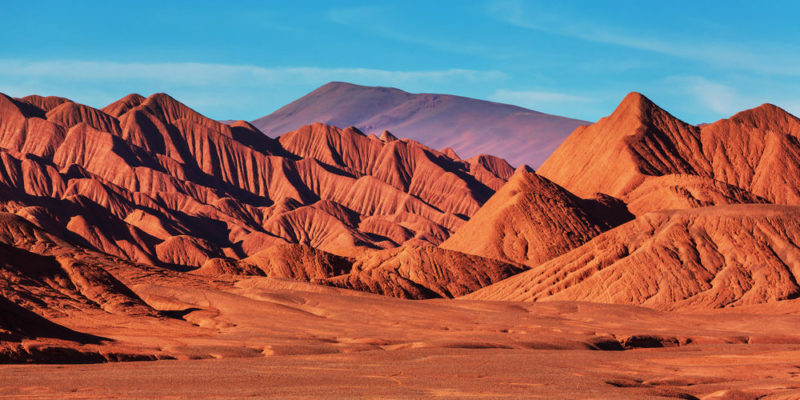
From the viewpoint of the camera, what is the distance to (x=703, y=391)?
158ft

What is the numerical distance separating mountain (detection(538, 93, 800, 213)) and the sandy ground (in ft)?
207

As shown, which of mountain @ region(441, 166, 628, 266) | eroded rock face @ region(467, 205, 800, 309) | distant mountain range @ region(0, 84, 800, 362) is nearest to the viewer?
distant mountain range @ region(0, 84, 800, 362)

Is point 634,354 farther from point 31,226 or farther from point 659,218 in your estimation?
point 31,226

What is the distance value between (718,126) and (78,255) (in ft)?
366

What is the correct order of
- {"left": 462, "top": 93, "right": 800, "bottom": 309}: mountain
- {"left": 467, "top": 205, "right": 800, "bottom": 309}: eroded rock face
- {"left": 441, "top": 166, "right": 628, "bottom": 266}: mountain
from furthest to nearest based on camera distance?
{"left": 441, "top": 166, "right": 628, "bottom": 266}: mountain, {"left": 462, "top": 93, "right": 800, "bottom": 309}: mountain, {"left": 467, "top": 205, "right": 800, "bottom": 309}: eroded rock face

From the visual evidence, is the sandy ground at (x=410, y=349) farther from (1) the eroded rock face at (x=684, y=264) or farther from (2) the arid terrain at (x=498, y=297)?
(1) the eroded rock face at (x=684, y=264)

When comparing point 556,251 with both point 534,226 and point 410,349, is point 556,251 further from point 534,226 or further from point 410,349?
point 410,349

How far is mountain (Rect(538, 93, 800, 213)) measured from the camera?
157 meters

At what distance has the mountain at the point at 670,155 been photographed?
157m

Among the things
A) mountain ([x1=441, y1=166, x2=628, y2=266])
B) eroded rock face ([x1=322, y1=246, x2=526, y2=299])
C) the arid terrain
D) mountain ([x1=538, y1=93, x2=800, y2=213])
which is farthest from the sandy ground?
mountain ([x1=538, y1=93, x2=800, y2=213])

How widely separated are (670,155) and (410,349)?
367 feet

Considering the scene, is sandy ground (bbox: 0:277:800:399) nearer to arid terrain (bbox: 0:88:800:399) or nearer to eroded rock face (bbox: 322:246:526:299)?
arid terrain (bbox: 0:88:800:399)

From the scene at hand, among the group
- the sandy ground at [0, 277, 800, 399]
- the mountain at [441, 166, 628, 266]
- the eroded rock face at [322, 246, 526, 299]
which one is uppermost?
the mountain at [441, 166, 628, 266]

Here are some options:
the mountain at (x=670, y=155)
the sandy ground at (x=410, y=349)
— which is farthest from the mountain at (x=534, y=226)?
the sandy ground at (x=410, y=349)
